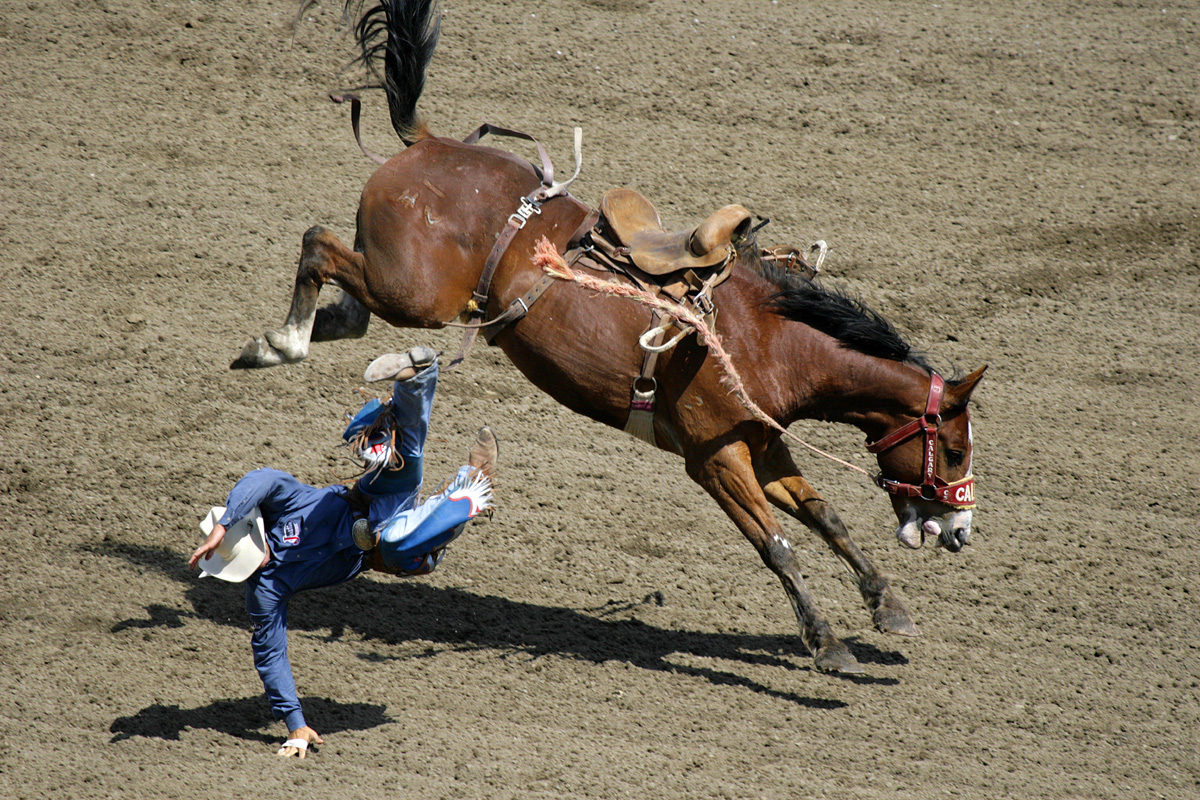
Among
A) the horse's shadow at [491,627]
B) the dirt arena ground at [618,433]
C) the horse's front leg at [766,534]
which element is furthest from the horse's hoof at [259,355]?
the horse's front leg at [766,534]

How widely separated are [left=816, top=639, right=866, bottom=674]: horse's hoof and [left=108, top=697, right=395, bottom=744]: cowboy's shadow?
69.6 inches

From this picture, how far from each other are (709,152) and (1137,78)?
3.69m

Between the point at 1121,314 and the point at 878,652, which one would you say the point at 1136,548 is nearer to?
the point at 878,652

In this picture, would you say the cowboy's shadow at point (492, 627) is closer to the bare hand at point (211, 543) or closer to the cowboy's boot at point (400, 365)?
the bare hand at point (211, 543)

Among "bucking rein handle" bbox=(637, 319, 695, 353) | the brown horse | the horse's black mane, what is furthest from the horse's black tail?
the horse's black mane

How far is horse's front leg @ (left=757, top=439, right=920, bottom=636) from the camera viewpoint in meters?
4.39

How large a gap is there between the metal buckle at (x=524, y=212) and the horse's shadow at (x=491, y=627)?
177 centimetres

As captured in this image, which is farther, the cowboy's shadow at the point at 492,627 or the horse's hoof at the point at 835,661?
the cowboy's shadow at the point at 492,627

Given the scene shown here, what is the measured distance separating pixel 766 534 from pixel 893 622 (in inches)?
30.2

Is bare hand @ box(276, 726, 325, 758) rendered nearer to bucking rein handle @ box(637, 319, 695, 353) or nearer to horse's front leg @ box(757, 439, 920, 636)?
bucking rein handle @ box(637, 319, 695, 353)

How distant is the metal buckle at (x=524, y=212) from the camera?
4.36 meters

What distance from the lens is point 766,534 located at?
412 cm

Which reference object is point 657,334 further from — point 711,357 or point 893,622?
point 893,622

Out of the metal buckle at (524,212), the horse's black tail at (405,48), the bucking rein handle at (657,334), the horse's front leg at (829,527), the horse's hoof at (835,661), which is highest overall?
the horse's black tail at (405,48)
